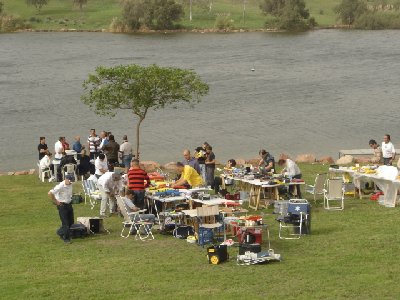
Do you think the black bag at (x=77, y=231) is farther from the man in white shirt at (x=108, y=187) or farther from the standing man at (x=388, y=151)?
the standing man at (x=388, y=151)

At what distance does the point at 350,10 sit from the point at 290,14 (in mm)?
10961

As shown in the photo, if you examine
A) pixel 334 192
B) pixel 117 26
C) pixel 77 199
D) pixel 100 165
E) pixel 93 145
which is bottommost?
pixel 77 199

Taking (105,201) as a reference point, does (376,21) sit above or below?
above

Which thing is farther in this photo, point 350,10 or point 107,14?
point 107,14

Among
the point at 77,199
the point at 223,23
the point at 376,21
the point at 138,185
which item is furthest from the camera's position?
the point at 376,21

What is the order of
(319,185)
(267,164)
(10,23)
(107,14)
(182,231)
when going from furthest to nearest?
(107,14) → (10,23) → (267,164) → (319,185) → (182,231)

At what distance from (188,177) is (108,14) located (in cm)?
11647

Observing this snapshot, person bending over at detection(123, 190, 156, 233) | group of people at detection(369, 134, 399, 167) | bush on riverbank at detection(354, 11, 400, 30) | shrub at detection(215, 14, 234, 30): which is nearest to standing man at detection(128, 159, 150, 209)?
→ person bending over at detection(123, 190, 156, 233)

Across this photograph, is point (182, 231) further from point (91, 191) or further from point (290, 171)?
point (91, 191)

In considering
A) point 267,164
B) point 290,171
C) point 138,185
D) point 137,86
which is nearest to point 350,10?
point 137,86

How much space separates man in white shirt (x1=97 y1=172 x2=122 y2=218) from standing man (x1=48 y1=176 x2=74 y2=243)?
2394 millimetres

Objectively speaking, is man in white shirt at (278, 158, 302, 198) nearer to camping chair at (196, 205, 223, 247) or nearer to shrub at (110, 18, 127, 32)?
camping chair at (196, 205, 223, 247)

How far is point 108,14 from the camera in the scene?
13675cm

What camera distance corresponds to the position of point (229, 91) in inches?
2872
